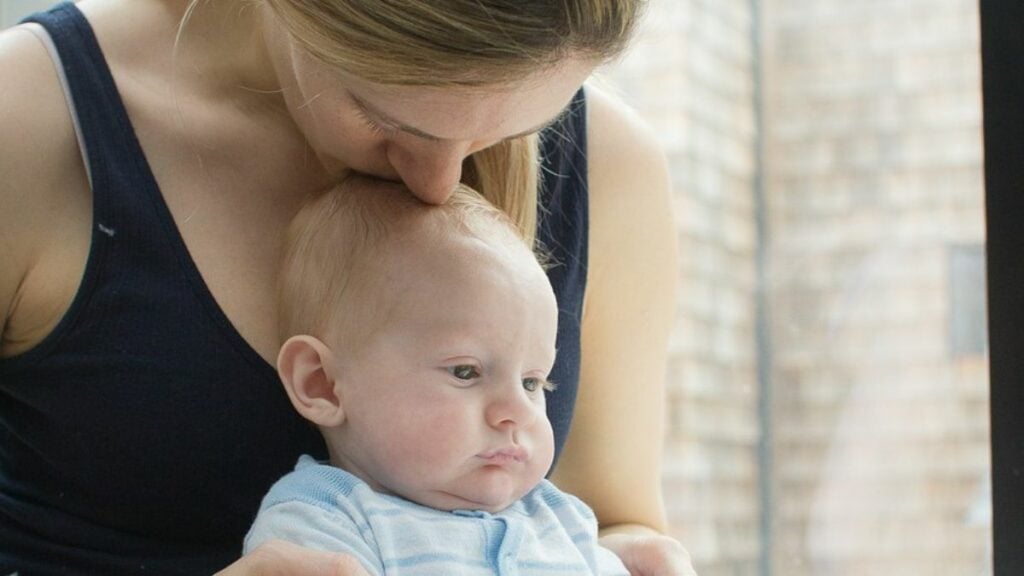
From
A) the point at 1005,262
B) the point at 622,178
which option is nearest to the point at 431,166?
the point at 622,178

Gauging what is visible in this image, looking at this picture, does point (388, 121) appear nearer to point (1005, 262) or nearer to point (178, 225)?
point (178, 225)

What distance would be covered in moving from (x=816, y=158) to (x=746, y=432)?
0.44 meters

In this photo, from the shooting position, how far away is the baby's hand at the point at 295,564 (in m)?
1.01

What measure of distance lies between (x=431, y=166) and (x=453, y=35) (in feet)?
0.57

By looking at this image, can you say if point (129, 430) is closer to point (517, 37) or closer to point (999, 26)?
point (517, 37)

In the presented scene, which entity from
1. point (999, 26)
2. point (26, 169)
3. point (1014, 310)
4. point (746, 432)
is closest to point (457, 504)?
point (26, 169)

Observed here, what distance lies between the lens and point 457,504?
3.80 ft

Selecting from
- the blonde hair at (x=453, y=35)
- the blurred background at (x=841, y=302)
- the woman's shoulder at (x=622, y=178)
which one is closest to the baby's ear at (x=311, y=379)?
the blonde hair at (x=453, y=35)

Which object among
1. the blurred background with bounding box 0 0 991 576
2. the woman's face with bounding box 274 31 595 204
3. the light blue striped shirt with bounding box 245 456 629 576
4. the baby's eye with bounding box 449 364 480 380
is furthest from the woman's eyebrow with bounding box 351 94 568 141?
the blurred background with bounding box 0 0 991 576

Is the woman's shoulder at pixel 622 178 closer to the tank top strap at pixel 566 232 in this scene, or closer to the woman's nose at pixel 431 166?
the tank top strap at pixel 566 232

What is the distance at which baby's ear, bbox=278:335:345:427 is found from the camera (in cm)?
118

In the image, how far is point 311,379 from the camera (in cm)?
120

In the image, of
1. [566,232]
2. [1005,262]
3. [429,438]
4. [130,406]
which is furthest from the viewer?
[1005,262]

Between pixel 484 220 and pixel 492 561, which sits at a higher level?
pixel 484 220
